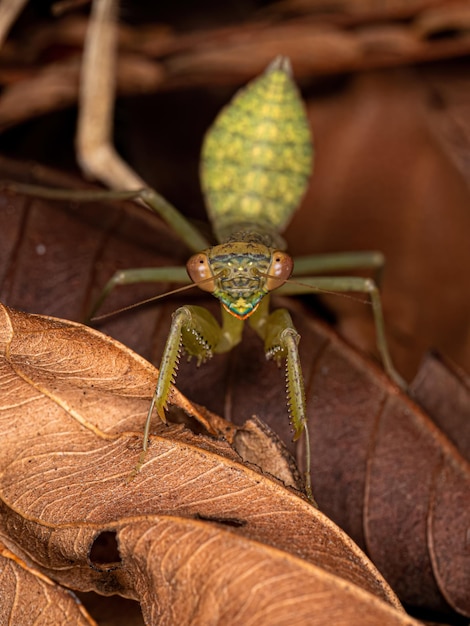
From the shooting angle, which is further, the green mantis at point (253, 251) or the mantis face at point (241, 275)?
the mantis face at point (241, 275)

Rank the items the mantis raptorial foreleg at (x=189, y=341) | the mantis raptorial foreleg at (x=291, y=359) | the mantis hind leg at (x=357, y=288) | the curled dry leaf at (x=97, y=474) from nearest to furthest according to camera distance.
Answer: the curled dry leaf at (x=97, y=474), the mantis raptorial foreleg at (x=189, y=341), the mantis raptorial foreleg at (x=291, y=359), the mantis hind leg at (x=357, y=288)

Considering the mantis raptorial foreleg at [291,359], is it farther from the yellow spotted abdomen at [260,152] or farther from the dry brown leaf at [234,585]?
the yellow spotted abdomen at [260,152]

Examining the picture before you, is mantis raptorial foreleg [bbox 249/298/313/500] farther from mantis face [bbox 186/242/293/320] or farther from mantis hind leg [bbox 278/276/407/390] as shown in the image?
mantis hind leg [bbox 278/276/407/390]

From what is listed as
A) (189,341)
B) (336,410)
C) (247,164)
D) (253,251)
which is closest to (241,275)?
(253,251)

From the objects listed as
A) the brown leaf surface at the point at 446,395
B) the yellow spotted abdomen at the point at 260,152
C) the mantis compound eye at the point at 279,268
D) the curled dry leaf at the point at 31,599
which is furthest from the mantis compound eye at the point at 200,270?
the curled dry leaf at the point at 31,599

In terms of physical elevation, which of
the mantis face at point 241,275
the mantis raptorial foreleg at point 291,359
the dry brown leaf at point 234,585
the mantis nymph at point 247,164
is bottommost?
the dry brown leaf at point 234,585

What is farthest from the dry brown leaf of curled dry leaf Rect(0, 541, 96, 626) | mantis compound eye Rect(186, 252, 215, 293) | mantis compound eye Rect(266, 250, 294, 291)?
mantis compound eye Rect(266, 250, 294, 291)

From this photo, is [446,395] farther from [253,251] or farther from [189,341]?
[189,341]
